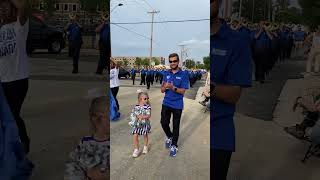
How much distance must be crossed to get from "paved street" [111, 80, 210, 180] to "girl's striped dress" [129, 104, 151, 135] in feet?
0.08

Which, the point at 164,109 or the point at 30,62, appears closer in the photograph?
the point at 164,109

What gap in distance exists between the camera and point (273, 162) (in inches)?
86.1

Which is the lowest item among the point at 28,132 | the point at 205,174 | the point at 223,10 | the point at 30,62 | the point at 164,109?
the point at 205,174

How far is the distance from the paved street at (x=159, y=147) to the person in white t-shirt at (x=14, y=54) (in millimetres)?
494

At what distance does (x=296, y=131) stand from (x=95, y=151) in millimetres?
977

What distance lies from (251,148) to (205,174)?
0.26m

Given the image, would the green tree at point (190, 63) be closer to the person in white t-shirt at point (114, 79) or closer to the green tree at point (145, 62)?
the green tree at point (145, 62)

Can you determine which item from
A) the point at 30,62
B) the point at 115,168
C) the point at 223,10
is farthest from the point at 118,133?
the point at 223,10

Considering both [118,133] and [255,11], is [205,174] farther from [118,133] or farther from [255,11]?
[255,11]

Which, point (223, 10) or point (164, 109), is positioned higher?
point (223, 10)

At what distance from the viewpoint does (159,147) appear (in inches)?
84.3

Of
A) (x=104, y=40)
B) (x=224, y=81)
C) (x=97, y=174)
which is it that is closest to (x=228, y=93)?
(x=224, y=81)

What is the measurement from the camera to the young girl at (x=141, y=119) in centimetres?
210

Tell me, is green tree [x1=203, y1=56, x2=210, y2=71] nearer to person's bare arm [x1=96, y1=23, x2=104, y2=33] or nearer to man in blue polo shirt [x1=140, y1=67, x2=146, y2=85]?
man in blue polo shirt [x1=140, y1=67, x2=146, y2=85]
